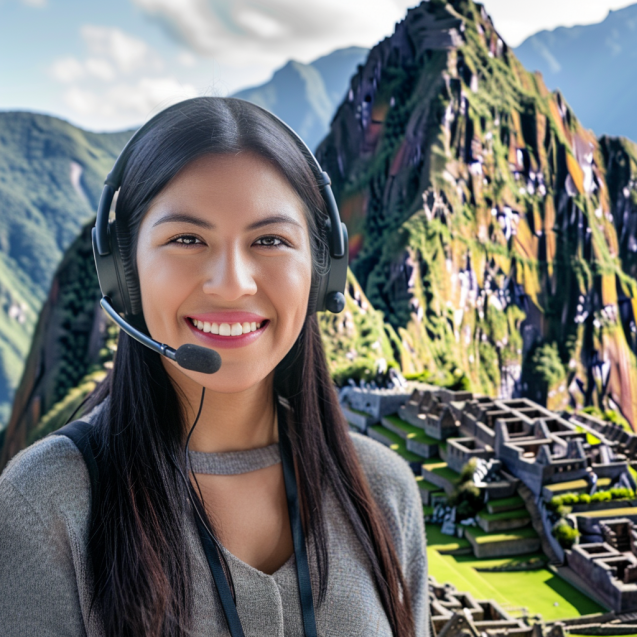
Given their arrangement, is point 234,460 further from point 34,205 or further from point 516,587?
point 34,205

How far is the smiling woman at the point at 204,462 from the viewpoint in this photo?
4.93 feet

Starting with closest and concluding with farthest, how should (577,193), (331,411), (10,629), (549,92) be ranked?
(10,629), (331,411), (577,193), (549,92)

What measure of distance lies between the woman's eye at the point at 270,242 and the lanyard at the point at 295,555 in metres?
0.59

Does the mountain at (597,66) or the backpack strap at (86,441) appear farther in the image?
the mountain at (597,66)

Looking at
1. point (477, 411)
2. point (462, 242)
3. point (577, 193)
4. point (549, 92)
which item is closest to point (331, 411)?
point (477, 411)

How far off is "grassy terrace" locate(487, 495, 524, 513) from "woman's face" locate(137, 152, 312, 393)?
883 inches

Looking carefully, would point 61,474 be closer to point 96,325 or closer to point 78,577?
point 78,577

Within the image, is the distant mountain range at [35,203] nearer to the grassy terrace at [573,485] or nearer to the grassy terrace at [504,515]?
the grassy terrace at [504,515]

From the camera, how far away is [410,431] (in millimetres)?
28094

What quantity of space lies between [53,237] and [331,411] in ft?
377

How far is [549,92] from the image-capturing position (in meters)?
90.8

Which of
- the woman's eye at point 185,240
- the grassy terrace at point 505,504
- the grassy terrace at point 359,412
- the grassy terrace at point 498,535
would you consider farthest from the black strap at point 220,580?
the grassy terrace at point 359,412

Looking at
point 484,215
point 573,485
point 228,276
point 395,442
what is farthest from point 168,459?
point 484,215

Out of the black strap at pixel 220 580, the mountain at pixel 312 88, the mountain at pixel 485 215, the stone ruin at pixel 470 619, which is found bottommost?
the stone ruin at pixel 470 619
